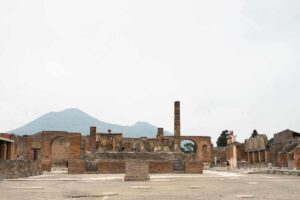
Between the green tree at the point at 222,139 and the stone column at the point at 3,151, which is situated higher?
the green tree at the point at 222,139

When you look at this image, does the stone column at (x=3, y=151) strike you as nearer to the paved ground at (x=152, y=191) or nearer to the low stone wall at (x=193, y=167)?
the low stone wall at (x=193, y=167)

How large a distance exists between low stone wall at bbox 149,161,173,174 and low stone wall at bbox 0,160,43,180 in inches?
319

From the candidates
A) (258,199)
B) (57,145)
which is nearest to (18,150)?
(57,145)

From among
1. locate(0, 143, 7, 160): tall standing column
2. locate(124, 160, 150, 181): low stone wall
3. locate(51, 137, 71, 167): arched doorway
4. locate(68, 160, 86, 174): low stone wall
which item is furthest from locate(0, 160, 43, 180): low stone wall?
locate(51, 137, 71, 167): arched doorway

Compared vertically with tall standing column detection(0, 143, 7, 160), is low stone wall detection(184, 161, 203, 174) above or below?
below

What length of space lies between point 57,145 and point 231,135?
28.8 meters

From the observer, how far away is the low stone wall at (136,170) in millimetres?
18703

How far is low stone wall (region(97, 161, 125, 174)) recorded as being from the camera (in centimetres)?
2977

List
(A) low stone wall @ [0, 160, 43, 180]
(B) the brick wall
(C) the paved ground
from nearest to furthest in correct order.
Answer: (C) the paved ground
(A) low stone wall @ [0, 160, 43, 180]
(B) the brick wall

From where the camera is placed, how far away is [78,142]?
35312mm

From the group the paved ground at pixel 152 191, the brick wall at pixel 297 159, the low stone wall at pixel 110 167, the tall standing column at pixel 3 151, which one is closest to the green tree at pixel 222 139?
the brick wall at pixel 297 159

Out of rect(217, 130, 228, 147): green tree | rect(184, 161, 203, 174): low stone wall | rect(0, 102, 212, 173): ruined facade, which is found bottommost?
rect(184, 161, 203, 174): low stone wall

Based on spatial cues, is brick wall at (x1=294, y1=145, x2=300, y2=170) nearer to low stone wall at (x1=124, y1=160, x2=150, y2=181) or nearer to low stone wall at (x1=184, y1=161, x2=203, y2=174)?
low stone wall at (x1=184, y1=161, x2=203, y2=174)

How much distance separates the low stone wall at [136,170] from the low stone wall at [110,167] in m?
11.3
